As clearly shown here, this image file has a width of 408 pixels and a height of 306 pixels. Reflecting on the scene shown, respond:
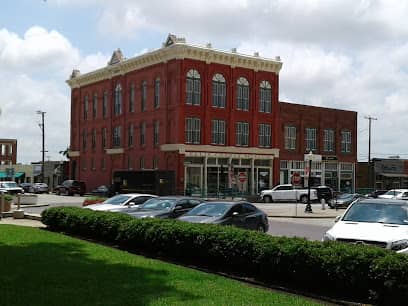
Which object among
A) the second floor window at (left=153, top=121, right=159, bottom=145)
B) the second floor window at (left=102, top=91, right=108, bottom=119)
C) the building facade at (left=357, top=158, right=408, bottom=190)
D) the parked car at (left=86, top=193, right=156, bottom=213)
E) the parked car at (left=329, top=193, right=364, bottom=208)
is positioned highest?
the second floor window at (left=102, top=91, right=108, bottom=119)

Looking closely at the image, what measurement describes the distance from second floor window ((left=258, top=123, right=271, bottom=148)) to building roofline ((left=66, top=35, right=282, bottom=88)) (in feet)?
19.4

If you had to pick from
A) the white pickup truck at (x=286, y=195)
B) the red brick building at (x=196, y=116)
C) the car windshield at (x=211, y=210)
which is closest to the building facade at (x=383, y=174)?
the red brick building at (x=196, y=116)

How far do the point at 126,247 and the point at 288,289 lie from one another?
20.2 ft

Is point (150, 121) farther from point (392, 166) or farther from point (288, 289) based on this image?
point (288, 289)

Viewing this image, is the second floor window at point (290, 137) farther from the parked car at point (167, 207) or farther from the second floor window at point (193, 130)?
the parked car at point (167, 207)

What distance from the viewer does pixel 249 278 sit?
35.9ft

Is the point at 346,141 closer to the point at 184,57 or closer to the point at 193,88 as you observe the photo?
the point at 193,88

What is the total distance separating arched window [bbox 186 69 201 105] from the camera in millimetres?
A: 57656

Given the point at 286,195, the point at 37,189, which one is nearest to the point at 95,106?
the point at 37,189

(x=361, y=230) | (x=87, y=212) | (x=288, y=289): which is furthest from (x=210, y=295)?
(x=87, y=212)

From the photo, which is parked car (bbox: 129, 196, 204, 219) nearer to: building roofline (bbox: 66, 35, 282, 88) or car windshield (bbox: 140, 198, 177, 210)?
car windshield (bbox: 140, 198, 177, 210)

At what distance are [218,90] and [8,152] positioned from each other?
70.6 metres

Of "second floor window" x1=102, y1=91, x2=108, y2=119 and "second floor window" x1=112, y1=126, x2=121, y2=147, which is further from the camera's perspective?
"second floor window" x1=102, y1=91, x2=108, y2=119

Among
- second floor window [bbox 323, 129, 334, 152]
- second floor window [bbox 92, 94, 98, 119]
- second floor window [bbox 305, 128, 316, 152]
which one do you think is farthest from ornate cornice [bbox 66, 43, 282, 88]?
second floor window [bbox 323, 129, 334, 152]
